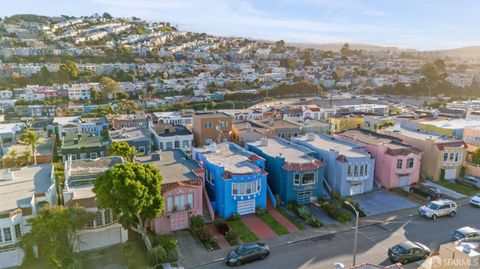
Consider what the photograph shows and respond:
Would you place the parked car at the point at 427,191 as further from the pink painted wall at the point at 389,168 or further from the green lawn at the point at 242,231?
the green lawn at the point at 242,231


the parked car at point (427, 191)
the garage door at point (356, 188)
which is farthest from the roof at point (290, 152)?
the parked car at point (427, 191)

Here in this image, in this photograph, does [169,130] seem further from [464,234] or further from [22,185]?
[464,234]

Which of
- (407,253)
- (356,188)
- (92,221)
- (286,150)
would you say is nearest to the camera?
(407,253)

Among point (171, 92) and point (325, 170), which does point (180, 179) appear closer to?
point (325, 170)

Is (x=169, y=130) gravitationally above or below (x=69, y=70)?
below

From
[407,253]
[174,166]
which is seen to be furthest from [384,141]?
[174,166]

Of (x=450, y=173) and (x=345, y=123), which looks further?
(x=345, y=123)

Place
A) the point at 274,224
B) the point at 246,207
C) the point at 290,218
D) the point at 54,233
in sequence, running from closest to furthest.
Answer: the point at 54,233, the point at 274,224, the point at 290,218, the point at 246,207
